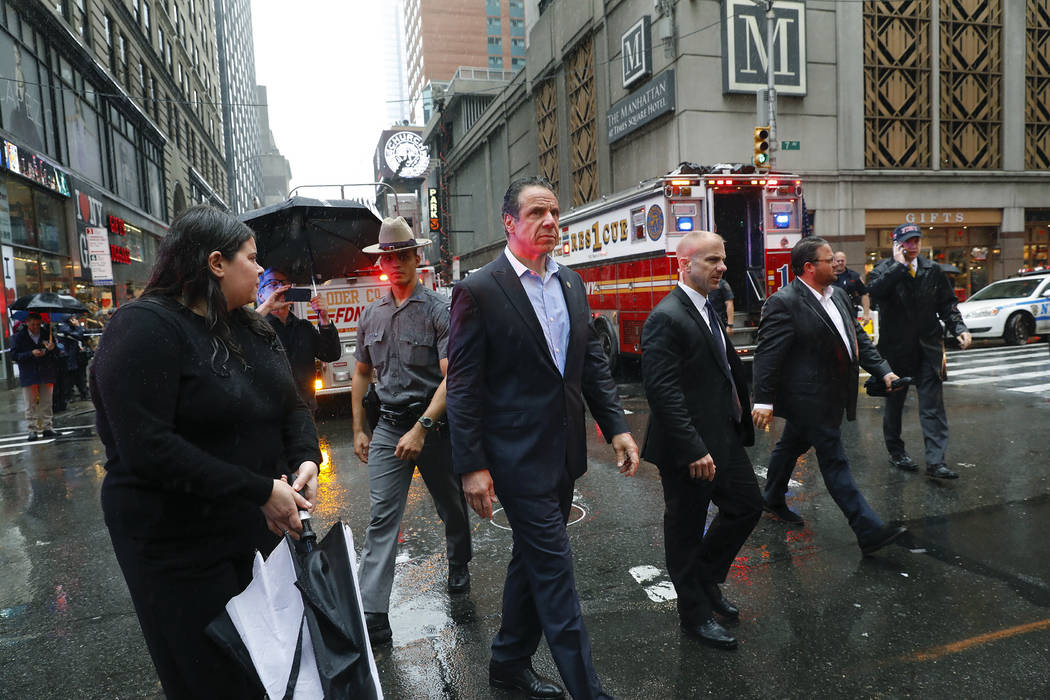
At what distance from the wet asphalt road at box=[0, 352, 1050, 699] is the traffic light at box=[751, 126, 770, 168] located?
11.0 m

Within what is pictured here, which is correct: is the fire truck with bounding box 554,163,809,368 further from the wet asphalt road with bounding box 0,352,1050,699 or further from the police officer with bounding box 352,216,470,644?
the police officer with bounding box 352,216,470,644

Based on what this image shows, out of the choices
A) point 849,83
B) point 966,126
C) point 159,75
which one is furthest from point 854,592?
point 159,75

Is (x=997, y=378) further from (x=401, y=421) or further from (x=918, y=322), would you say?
(x=401, y=421)

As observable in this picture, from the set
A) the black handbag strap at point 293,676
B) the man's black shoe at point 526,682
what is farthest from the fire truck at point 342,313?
the black handbag strap at point 293,676

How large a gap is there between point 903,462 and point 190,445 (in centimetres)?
622

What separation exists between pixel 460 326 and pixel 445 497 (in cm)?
156

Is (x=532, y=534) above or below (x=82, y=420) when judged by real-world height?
above

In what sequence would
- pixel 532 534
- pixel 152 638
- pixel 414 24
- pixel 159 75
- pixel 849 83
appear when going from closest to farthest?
pixel 152 638
pixel 532 534
pixel 849 83
pixel 159 75
pixel 414 24

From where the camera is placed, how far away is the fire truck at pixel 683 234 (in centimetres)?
1091

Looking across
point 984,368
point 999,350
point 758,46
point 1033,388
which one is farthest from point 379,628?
point 758,46

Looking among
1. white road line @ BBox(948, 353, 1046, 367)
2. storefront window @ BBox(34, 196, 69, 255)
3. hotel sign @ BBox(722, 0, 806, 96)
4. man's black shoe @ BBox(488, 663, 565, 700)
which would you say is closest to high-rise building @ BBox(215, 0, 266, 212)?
storefront window @ BBox(34, 196, 69, 255)

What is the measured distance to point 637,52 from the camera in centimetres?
2192

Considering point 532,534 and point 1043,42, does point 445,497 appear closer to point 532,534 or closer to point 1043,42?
point 532,534

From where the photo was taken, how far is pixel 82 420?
38.8ft
